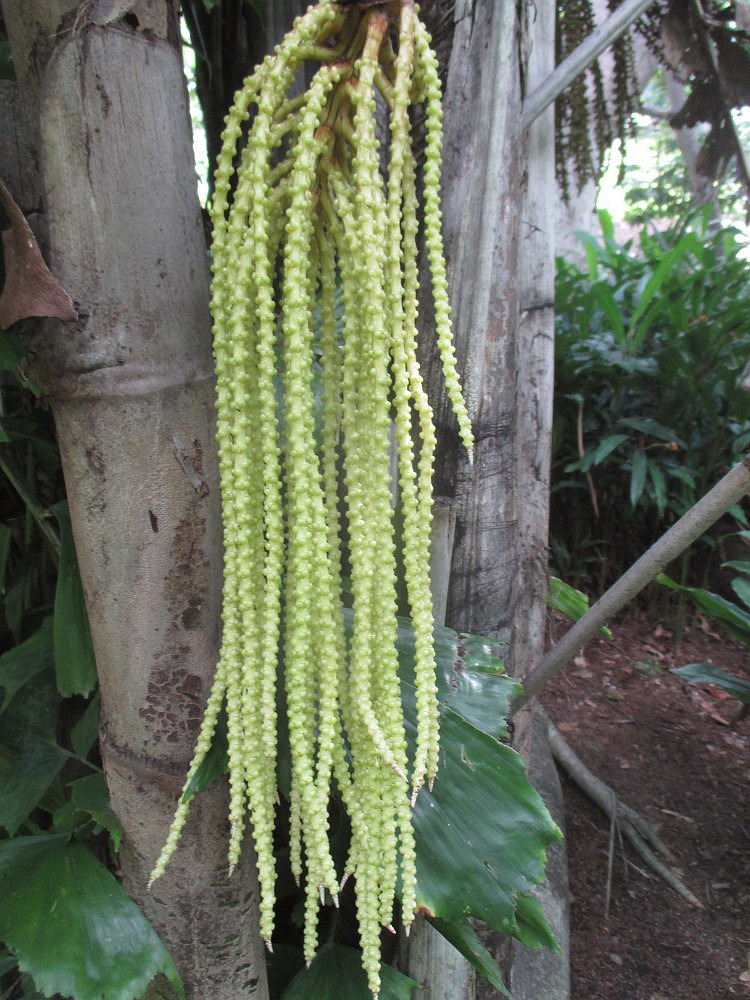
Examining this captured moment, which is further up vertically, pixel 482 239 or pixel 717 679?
pixel 482 239

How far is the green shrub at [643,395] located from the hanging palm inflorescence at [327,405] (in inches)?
78.9

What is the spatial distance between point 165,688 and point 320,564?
0.91 feet

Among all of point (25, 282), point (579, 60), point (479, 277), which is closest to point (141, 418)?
point (25, 282)

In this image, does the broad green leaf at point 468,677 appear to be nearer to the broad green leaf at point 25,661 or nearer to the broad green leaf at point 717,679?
the broad green leaf at point 25,661

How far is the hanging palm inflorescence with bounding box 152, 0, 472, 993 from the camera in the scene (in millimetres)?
518

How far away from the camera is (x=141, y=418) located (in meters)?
0.66

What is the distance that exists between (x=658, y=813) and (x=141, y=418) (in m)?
2.02

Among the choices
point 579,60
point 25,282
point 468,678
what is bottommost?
point 468,678

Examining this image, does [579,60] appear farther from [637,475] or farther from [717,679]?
[637,475]

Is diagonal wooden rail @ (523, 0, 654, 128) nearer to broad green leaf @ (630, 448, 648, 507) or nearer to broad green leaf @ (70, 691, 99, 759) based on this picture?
broad green leaf @ (70, 691, 99, 759)

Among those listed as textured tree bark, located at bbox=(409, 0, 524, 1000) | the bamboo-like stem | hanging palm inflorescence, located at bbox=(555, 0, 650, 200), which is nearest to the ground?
textured tree bark, located at bbox=(409, 0, 524, 1000)

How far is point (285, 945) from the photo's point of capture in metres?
1.04

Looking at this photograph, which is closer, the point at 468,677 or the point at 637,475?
the point at 468,677

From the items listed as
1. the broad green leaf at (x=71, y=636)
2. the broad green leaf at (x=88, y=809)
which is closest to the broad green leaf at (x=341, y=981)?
the broad green leaf at (x=88, y=809)
